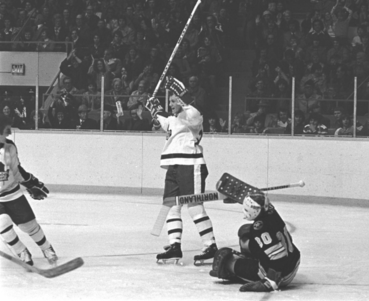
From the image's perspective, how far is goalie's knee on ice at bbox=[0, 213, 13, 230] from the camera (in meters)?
5.62

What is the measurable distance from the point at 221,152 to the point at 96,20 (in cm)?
409

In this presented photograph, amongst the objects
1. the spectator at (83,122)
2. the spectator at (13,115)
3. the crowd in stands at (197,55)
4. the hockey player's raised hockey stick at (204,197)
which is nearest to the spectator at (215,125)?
the crowd in stands at (197,55)

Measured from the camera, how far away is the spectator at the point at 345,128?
9.95m

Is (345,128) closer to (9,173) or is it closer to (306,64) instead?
(306,64)

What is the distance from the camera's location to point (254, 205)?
4.91m

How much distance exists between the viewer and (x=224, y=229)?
784 cm

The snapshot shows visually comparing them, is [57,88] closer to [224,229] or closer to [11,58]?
[11,58]

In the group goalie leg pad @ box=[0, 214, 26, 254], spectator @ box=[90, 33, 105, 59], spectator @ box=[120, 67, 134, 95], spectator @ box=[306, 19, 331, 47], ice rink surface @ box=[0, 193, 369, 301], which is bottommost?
ice rink surface @ box=[0, 193, 369, 301]

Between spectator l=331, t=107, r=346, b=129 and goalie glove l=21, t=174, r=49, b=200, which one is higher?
spectator l=331, t=107, r=346, b=129

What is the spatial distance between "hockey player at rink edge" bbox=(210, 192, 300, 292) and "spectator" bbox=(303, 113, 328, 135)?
521 centimetres

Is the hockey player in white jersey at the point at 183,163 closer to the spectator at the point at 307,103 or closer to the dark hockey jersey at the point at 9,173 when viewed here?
the dark hockey jersey at the point at 9,173

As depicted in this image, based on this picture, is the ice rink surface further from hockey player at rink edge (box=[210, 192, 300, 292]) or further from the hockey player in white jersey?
the hockey player in white jersey

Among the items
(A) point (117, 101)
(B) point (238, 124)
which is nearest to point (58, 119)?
(A) point (117, 101)

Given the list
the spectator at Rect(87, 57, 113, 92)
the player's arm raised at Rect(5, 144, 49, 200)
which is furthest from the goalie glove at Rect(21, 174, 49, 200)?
the spectator at Rect(87, 57, 113, 92)
